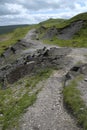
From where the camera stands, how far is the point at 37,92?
138ft

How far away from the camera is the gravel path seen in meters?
30.1

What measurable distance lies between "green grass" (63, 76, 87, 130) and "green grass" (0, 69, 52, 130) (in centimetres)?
526

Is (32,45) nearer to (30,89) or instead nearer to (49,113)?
(30,89)

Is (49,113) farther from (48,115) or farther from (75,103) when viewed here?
(75,103)

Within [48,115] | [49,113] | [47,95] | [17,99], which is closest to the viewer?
[48,115]

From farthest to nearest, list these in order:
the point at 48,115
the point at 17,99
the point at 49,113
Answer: the point at 17,99 → the point at 49,113 → the point at 48,115

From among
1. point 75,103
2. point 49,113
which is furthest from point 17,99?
point 75,103

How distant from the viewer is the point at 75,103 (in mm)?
33469

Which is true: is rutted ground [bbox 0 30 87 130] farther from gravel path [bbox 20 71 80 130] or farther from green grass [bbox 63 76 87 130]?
green grass [bbox 63 76 87 130]

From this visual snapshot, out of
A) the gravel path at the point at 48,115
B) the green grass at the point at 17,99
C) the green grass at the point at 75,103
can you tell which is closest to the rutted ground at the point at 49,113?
the gravel path at the point at 48,115

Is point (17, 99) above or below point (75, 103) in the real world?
below

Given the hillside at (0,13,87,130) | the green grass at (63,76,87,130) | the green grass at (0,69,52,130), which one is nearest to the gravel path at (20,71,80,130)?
the hillside at (0,13,87,130)

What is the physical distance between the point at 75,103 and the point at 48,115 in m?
3.83

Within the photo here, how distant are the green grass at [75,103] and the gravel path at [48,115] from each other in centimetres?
80
